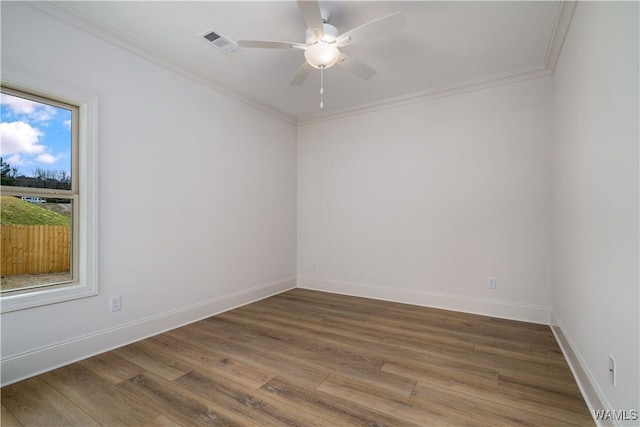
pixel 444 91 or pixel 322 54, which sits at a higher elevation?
pixel 444 91

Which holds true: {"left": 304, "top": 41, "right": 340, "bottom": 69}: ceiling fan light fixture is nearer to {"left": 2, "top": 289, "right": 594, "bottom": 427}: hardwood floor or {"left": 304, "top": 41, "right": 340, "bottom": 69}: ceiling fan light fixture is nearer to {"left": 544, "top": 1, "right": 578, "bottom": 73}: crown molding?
{"left": 544, "top": 1, "right": 578, "bottom": 73}: crown molding

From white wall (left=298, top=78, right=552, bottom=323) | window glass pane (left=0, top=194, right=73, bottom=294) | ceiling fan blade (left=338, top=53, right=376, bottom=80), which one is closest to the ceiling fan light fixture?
ceiling fan blade (left=338, top=53, right=376, bottom=80)

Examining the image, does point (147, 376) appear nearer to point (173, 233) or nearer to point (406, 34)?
point (173, 233)

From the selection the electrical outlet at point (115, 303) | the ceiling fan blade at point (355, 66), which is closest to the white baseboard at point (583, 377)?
the ceiling fan blade at point (355, 66)

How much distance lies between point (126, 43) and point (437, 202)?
11.6ft

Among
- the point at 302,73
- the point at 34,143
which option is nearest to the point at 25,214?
the point at 34,143

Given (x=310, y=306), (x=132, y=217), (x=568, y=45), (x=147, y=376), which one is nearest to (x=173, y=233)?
(x=132, y=217)

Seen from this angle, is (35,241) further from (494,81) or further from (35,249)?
(494,81)

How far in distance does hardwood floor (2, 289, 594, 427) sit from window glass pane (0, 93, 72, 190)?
1405 mm

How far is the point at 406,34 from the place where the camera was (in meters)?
2.55

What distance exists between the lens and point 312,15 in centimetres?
190

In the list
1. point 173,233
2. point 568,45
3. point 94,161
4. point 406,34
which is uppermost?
point 406,34

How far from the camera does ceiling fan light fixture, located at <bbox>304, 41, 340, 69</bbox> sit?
2.20 m

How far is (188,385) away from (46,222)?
64.3 inches
